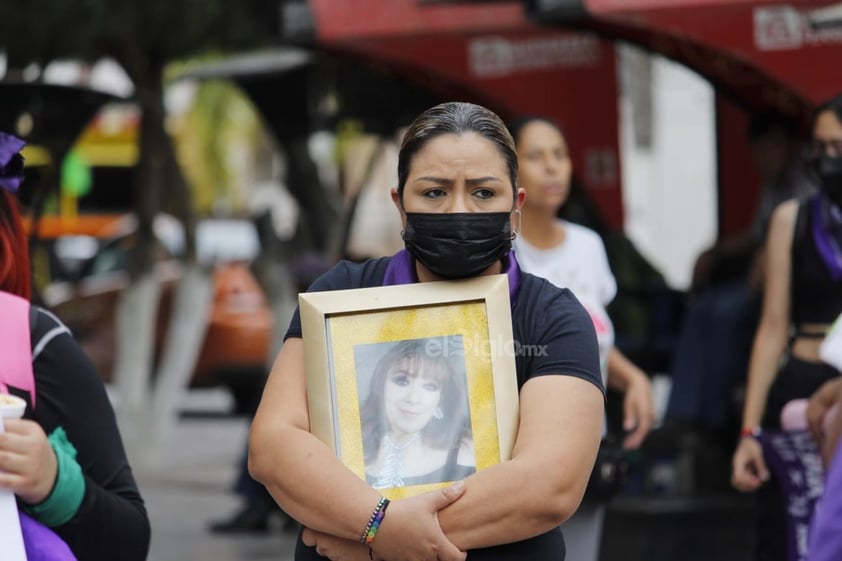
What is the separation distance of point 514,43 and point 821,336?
433cm

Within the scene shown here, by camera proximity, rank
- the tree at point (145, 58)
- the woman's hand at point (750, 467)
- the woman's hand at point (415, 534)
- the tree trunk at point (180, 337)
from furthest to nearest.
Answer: the tree trunk at point (180, 337)
the tree at point (145, 58)
the woman's hand at point (750, 467)
the woman's hand at point (415, 534)

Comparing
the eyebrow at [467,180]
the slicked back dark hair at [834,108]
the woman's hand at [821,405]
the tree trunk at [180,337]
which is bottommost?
the tree trunk at [180,337]

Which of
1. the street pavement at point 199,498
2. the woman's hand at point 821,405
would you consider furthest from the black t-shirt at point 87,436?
the street pavement at point 199,498

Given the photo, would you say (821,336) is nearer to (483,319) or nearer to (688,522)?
(483,319)

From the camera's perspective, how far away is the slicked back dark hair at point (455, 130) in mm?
2988

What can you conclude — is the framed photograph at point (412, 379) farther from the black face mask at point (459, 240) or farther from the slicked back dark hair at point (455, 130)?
the slicked back dark hair at point (455, 130)

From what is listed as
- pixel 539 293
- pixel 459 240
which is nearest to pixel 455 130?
pixel 459 240

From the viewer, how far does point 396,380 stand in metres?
2.86

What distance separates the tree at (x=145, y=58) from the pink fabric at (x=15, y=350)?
226 inches

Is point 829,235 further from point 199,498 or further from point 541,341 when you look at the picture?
point 199,498

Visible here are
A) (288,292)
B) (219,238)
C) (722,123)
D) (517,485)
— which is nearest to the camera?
(517,485)

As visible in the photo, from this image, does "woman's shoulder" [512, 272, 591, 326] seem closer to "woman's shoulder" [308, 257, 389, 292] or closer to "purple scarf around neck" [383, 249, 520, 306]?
"purple scarf around neck" [383, 249, 520, 306]

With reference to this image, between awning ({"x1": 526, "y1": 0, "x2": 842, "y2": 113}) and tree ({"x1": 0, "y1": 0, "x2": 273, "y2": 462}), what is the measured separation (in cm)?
262

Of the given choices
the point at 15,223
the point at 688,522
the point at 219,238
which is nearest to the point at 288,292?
the point at 688,522
